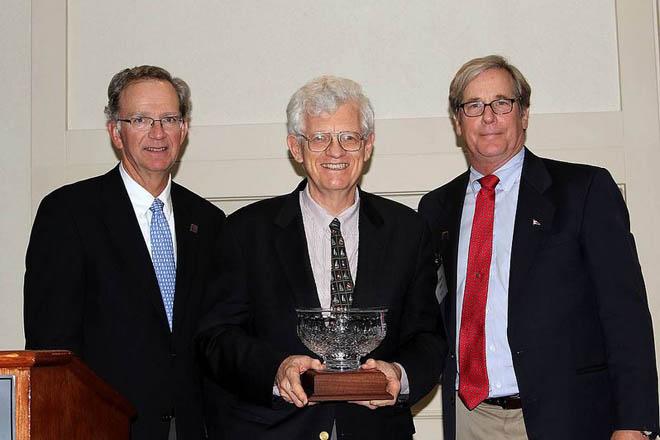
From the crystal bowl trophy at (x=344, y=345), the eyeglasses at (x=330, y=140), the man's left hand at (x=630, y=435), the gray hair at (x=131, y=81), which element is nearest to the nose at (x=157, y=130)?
the gray hair at (x=131, y=81)

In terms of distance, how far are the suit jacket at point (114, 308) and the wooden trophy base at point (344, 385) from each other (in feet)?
2.20

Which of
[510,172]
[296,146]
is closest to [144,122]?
[296,146]

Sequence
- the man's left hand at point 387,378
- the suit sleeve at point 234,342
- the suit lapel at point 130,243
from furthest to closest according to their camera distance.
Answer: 1. the suit lapel at point 130,243
2. the suit sleeve at point 234,342
3. the man's left hand at point 387,378

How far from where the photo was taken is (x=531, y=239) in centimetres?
295

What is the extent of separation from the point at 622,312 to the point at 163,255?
1483mm

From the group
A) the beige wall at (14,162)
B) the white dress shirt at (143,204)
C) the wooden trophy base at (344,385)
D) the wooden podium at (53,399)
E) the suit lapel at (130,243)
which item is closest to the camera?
the wooden podium at (53,399)

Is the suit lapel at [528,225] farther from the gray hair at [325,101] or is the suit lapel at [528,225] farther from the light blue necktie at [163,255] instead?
the light blue necktie at [163,255]

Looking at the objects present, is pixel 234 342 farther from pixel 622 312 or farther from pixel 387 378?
pixel 622 312

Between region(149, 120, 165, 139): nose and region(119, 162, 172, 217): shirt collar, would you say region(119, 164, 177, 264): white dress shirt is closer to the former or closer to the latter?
region(119, 162, 172, 217): shirt collar

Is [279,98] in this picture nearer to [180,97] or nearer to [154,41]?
[154,41]

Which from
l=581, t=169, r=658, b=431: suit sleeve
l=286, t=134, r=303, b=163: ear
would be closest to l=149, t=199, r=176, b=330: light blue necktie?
l=286, t=134, r=303, b=163: ear

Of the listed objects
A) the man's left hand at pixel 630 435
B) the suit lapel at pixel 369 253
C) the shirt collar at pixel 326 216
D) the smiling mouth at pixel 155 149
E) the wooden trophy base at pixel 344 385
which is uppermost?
the smiling mouth at pixel 155 149

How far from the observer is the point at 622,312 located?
284 centimetres

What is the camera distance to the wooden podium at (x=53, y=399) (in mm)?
1866
